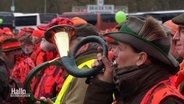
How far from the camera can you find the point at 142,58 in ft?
8.15

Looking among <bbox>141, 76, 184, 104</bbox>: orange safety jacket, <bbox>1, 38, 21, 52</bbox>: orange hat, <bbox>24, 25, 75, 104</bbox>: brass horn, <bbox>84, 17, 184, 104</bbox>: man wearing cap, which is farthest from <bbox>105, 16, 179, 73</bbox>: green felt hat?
<bbox>1, 38, 21, 52</bbox>: orange hat

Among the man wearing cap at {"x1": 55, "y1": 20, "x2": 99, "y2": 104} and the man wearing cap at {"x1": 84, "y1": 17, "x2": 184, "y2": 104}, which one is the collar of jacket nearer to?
the man wearing cap at {"x1": 84, "y1": 17, "x2": 184, "y2": 104}

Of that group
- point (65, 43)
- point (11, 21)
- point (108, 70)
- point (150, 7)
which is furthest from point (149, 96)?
point (150, 7)

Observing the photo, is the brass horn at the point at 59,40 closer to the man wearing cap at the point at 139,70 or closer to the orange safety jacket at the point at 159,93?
the man wearing cap at the point at 139,70

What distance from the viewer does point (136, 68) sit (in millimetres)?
2469

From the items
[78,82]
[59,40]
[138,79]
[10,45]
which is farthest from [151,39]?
[10,45]

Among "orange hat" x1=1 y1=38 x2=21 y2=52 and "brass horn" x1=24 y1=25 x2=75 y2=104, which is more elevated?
"brass horn" x1=24 y1=25 x2=75 y2=104

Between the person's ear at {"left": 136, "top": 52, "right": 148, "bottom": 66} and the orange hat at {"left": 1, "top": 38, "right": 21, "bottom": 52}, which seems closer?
the person's ear at {"left": 136, "top": 52, "right": 148, "bottom": 66}

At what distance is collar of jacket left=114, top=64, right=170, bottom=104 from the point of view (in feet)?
7.99

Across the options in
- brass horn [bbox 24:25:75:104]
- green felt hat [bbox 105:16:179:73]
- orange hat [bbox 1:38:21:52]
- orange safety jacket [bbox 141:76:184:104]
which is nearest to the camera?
orange safety jacket [bbox 141:76:184:104]

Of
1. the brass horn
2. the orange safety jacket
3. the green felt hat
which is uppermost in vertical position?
the green felt hat

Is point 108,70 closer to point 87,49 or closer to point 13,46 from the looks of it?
point 87,49

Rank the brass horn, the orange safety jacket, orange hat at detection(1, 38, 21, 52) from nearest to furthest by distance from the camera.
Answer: the orange safety jacket
the brass horn
orange hat at detection(1, 38, 21, 52)

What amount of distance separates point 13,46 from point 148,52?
4.08 metres
